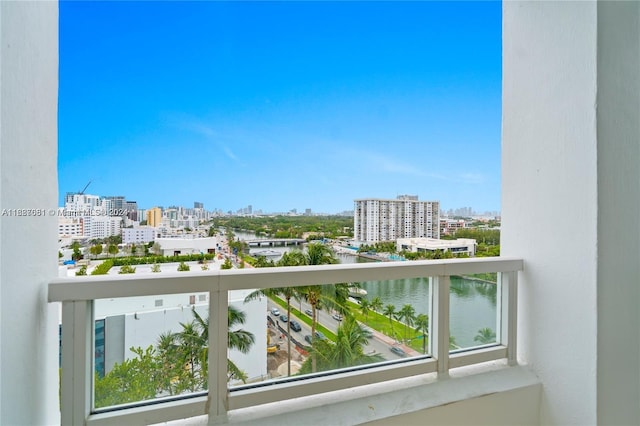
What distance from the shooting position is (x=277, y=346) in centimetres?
112

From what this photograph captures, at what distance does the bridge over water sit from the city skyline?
0.14m

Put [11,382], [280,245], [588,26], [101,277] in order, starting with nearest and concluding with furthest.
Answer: [11,382] < [101,277] < [588,26] < [280,245]

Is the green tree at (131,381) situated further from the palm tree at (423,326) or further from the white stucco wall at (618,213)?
the white stucco wall at (618,213)

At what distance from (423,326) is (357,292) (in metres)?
0.35

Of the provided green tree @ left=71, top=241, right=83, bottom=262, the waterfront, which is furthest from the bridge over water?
green tree @ left=71, top=241, right=83, bottom=262

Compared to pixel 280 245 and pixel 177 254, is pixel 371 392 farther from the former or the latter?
pixel 177 254

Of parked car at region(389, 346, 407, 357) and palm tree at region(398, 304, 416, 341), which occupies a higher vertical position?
palm tree at region(398, 304, 416, 341)

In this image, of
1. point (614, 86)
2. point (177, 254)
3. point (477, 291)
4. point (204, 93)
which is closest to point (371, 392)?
point (477, 291)

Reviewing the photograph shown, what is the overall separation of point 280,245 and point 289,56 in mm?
815

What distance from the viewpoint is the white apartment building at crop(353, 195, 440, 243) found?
4.45 ft

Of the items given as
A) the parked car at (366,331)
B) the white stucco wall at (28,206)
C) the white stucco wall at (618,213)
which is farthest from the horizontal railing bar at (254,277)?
the white stucco wall at (618,213)

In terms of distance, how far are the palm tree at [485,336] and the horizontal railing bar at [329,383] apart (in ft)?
0.91

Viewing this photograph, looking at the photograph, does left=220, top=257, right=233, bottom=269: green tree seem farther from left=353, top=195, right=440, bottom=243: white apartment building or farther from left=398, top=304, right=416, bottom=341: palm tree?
left=398, top=304, right=416, bottom=341: palm tree

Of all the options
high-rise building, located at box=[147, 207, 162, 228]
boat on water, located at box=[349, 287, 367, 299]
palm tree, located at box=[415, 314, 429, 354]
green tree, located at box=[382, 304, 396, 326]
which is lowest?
palm tree, located at box=[415, 314, 429, 354]
